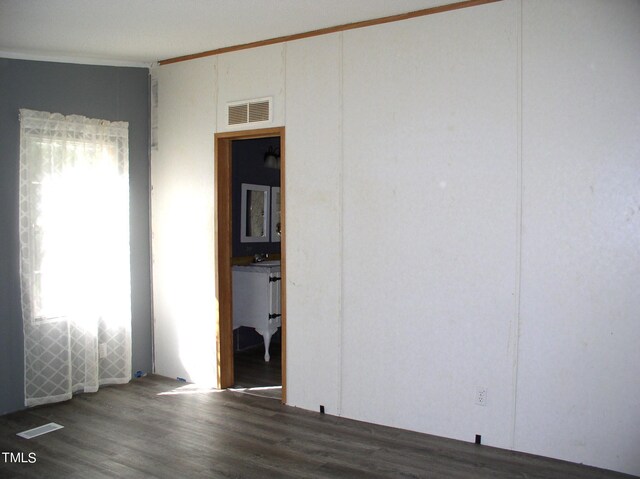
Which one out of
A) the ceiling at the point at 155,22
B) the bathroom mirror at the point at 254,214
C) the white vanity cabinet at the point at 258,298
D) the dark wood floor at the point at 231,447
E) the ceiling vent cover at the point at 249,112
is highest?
the ceiling at the point at 155,22

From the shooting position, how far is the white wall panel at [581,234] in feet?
9.97

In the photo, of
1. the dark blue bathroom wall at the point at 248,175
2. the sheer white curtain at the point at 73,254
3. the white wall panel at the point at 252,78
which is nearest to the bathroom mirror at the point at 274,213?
the dark blue bathroom wall at the point at 248,175

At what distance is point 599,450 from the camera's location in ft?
10.3

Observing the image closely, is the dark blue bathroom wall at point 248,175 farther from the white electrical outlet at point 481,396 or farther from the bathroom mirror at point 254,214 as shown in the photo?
the white electrical outlet at point 481,396

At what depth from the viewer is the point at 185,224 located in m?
4.82

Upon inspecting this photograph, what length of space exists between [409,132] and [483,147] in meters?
0.53

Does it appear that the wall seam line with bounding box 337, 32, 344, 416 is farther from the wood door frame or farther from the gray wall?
the gray wall

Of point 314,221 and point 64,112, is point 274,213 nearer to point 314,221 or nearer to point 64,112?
point 314,221

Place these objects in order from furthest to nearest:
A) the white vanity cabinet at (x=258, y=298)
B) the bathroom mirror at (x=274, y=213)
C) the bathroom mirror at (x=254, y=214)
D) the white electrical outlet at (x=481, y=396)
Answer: the bathroom mirror at (x=274, y=213), the bathroom mirror at (x=254, y=214), the white vanity cabinet at (x=258, y=298), the white electrical outlet at (x=481, y=396)

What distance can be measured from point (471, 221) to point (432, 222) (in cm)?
27

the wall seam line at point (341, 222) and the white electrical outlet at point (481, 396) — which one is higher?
the wall seam line at point (341, 222)

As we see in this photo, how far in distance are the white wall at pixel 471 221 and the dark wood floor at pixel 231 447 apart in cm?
18

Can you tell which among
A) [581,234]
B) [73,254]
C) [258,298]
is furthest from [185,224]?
[581,234]

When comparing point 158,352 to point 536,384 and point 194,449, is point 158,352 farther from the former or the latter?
point 536,384
